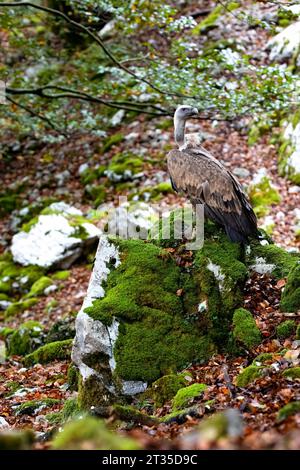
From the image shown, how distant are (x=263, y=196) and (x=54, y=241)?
4.76 meters

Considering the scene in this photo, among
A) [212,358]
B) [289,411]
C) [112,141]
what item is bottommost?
[112,141]

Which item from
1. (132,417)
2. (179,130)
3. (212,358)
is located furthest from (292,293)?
(179,130)

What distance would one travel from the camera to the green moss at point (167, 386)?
19.6ft

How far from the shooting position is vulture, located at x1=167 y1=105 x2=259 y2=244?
7.37 m

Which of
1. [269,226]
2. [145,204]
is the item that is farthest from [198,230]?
[145,204]

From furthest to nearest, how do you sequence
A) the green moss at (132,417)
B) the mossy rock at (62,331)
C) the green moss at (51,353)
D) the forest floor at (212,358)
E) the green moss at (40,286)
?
the green moss at (40,286)
the mossy rock at (62,331)
the green moss at (51,353)
the green moss at (132,417)
the forest floor at (212,358)

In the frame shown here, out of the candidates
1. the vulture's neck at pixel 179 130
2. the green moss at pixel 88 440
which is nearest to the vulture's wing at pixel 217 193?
the vulture's neck at pixel 179 130

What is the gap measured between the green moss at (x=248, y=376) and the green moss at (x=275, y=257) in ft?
6.36

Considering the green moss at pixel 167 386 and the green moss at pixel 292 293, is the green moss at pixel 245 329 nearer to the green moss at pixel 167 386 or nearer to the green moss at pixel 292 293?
the green moss at pixel 292 293

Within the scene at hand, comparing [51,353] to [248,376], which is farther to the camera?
[51,353]

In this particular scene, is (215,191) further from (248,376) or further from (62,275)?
(62,275)

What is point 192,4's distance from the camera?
1905 centimetres

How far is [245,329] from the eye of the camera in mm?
6398

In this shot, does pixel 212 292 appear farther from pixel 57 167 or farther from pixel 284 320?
pixel 57 167
